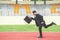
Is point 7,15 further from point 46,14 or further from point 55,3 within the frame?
point 55,3

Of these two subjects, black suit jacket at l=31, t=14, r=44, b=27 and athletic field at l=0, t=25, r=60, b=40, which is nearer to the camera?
black suit jacket at l=31, t=14, r=44, b=27

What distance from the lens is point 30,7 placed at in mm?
35719

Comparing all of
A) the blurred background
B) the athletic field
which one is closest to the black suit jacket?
the athletic field

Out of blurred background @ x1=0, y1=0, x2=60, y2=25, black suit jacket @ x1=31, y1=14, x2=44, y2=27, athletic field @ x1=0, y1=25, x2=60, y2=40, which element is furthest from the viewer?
blurred background @ x1=0, y1=0, x2=60, y2=25

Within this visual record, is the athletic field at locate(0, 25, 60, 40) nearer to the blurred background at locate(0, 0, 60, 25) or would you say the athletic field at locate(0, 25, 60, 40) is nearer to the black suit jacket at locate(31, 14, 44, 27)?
the black suit jacket at locate(31, 14, 44, 27)

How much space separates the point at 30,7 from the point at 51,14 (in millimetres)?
4080

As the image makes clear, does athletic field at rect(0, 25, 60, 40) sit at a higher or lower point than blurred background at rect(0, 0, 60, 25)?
higher

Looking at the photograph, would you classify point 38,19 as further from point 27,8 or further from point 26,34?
point 27,8

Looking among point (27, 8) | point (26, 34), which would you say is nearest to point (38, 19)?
point (26, 34)

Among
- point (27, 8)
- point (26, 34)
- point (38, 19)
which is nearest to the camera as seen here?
point (38, 19)

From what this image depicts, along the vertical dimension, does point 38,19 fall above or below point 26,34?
above

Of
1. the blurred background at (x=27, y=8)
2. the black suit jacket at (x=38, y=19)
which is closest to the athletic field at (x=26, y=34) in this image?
the black suit jacket at (x=38, y=19)

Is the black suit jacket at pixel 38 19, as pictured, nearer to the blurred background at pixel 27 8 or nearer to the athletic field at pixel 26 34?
the athletic field at pixel 26 34

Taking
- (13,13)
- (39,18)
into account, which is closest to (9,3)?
(13,13)
